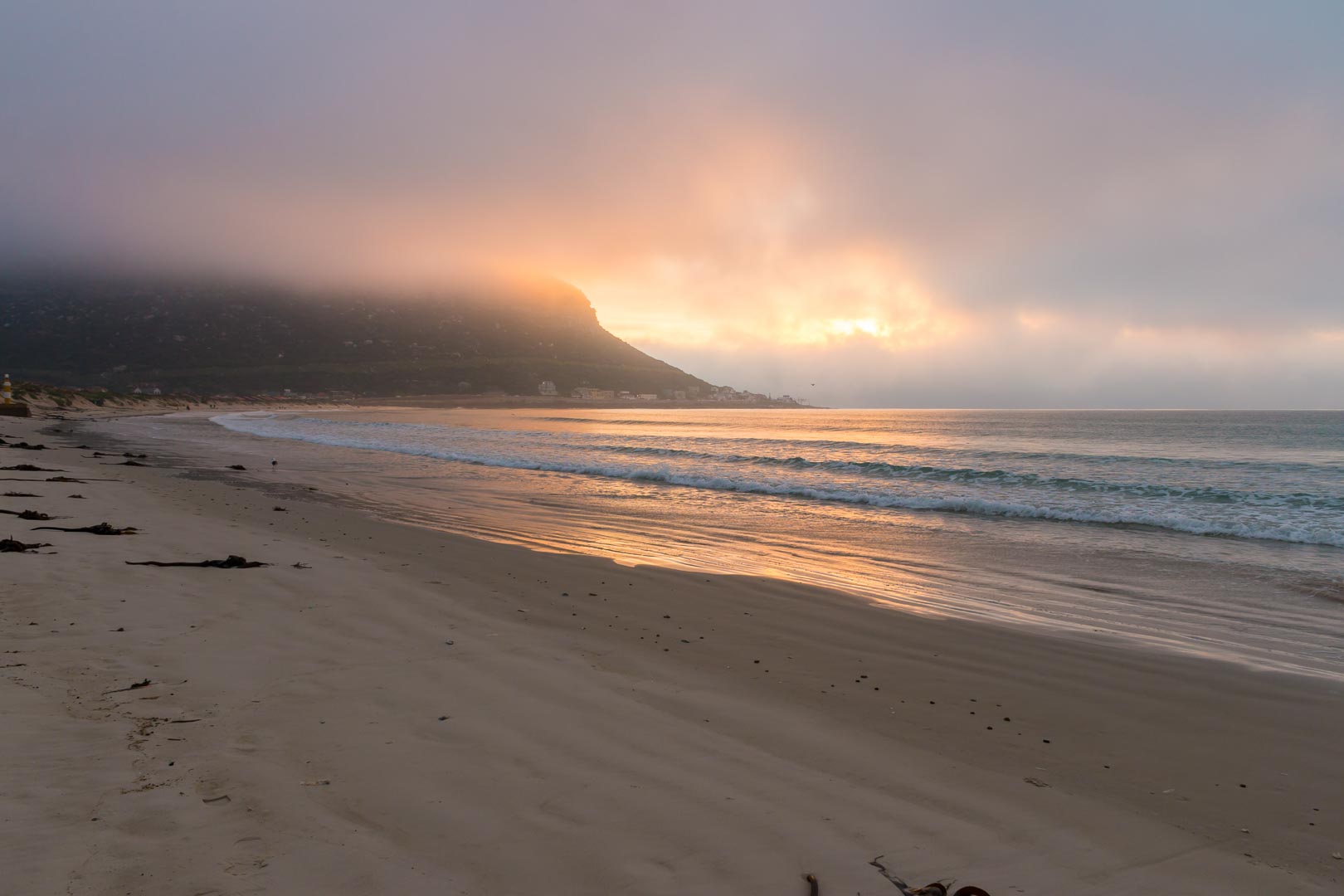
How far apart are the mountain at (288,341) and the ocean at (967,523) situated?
3782 inches

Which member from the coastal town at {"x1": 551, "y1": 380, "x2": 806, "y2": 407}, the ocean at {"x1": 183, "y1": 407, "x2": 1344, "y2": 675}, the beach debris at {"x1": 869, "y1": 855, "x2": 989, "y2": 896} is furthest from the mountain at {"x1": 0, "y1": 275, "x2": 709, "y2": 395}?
the beach debris at {"x1": 869, "y1": 855, "x2": 989, "y2": 896}

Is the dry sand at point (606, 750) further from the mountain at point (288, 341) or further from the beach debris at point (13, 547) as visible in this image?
the mountain at point (288, 341)

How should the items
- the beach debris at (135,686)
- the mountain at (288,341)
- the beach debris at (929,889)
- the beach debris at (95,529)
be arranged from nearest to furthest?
1. the beach debris at (929,889)
2. the beach debris at (135,686)
3. the beach debris at (95,529)
4. the mountain at (288,341)

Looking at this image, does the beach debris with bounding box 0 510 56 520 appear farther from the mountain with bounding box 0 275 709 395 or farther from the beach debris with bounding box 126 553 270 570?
the mountain with bounding box 0 275 709 395

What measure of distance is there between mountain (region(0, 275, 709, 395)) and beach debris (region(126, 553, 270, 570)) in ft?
365

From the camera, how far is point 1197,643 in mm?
6473

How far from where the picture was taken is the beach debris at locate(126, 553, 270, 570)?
7219 mm

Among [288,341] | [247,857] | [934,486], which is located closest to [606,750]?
[247,857]

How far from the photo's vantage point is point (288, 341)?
127m

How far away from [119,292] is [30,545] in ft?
500

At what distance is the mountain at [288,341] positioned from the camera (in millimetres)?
105375

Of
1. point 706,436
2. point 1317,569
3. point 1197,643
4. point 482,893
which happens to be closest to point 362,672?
point 482,893

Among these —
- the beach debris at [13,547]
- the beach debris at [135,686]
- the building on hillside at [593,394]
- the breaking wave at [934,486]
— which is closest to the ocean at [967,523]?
the breaking wave at [934,486]

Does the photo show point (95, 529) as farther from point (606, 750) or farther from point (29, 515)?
point (606, 750)
